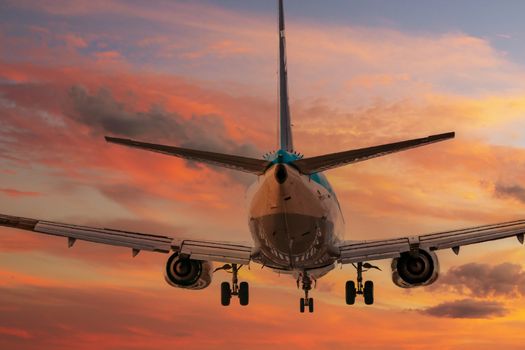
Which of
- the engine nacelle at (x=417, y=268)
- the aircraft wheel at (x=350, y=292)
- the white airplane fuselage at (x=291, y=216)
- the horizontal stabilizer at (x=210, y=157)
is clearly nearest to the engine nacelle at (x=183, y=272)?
the white airplane fuselage at (x=291, y=216)

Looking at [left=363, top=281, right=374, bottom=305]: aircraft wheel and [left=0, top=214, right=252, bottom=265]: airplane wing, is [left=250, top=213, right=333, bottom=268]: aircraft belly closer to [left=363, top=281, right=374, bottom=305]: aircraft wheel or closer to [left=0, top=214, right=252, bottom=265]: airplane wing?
[left=0, top=214, right=252, bottom=265]: airplane wing

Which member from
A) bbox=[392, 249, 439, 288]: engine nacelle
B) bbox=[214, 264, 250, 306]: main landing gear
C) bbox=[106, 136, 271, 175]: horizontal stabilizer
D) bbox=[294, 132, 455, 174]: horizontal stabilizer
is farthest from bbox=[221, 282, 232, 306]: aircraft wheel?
bbox=[294, 132, 455, 174]: horizontal stabilizer

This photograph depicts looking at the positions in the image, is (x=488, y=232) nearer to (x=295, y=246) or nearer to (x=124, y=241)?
(x=295, y=246)

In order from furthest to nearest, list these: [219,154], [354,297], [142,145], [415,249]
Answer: [354,297] → [415,249] → [219,154] → [142,145]

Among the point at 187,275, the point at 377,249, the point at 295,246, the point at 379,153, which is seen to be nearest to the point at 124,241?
the point at 187,275

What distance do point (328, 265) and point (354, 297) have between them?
2.42 m

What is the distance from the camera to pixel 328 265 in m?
36.3

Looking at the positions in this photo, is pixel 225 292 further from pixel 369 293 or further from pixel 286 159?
pixel 286 159

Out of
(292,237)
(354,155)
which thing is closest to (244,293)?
(292,237)

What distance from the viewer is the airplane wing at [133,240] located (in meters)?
35.1

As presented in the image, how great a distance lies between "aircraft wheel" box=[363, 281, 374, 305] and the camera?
37.2m

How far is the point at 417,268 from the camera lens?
35.7m

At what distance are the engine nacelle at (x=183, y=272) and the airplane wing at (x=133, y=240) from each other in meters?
1.35

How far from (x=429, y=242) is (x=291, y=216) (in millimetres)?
9443
